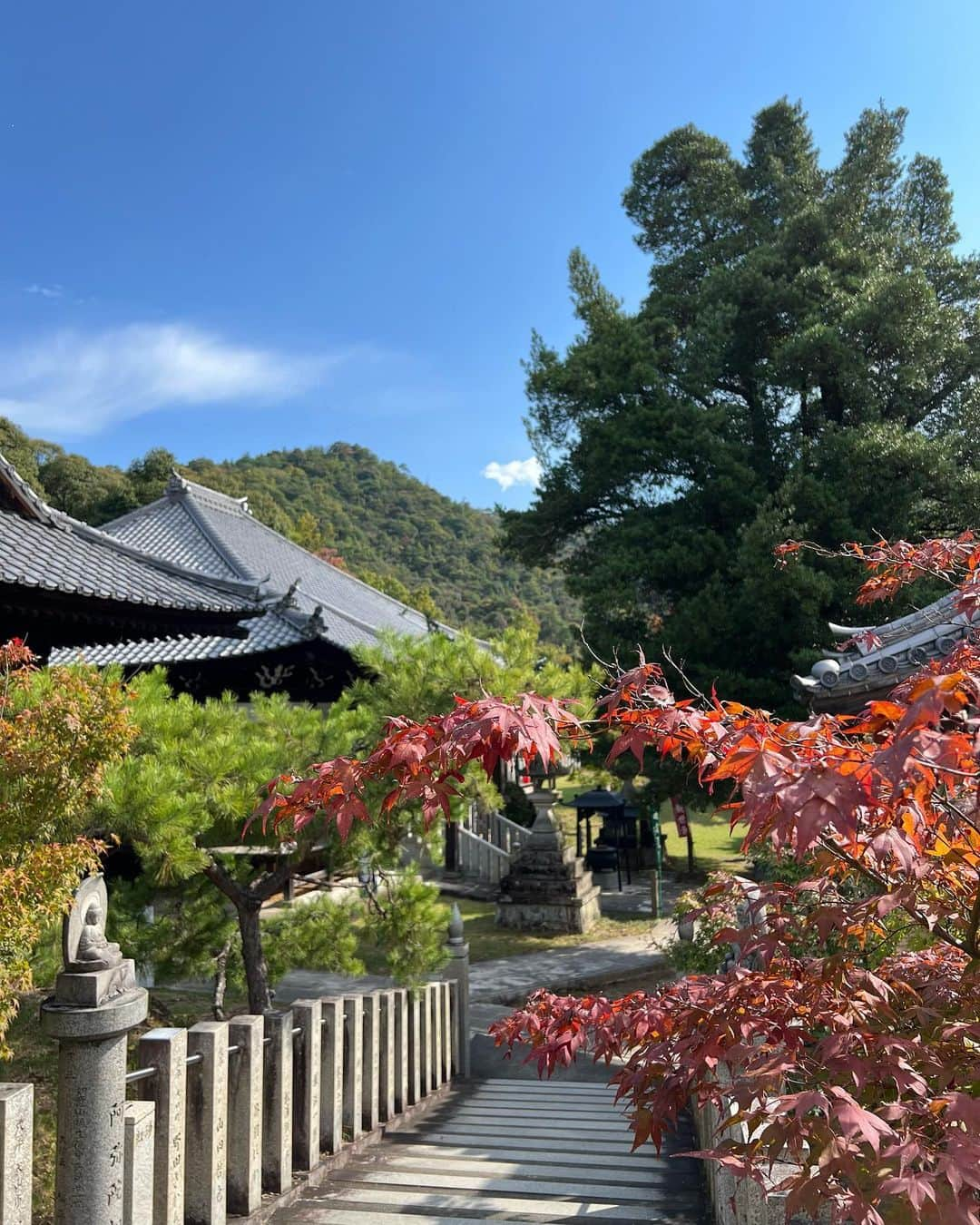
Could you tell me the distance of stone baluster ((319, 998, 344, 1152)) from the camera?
3.92 m

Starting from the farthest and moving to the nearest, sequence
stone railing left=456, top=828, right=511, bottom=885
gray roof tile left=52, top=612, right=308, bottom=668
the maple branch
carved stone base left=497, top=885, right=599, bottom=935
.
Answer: stone railing left=456, top=828, right=511, bottom=885 → carved stone base left=497, top=885, right=599, bottom=935 → gray roof tile left=52, top=612, right=308, bottom=668 → the maple branch

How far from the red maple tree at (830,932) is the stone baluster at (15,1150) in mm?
913

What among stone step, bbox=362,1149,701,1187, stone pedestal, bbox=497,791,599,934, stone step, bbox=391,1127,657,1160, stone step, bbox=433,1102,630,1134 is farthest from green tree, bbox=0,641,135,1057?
stone pedestal, bbox=497,791,599,934

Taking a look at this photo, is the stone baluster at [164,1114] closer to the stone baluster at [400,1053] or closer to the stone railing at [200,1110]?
the stone railing at [200,1110]

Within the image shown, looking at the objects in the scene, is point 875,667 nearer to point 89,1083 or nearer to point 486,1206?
point 486,1206

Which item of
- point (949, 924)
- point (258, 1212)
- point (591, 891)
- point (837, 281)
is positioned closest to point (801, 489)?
point (837, 281)

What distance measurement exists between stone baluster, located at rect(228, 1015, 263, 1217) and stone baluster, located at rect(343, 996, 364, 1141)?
1007 mm

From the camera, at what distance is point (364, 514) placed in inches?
3228

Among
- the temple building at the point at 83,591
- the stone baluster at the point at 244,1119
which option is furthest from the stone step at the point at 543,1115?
the temple building at the point at 83,591

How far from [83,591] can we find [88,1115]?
3578 mm

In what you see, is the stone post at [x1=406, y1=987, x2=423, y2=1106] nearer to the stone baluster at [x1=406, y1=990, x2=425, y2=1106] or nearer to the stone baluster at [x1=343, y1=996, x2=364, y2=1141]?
the stone baluster at [x1=406, y1=990, x2=425, y2=1106]

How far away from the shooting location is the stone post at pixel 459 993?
6.34m

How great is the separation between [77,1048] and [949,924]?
2.65 metres

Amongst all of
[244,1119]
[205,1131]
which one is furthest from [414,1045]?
[205,1131]
